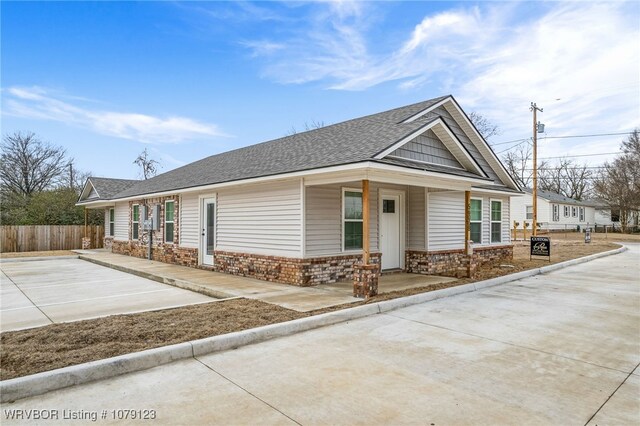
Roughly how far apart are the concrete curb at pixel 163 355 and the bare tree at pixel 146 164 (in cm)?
3861

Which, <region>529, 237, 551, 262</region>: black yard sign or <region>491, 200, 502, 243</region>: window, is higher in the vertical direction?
<region>491, 200, 502, 243</region>: window

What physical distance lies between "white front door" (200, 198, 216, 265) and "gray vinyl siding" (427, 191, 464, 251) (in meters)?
6.77

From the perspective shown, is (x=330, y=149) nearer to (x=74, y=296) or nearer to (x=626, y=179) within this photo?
(x=74, y=296)

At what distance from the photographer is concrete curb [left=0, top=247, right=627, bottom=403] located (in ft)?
11.5

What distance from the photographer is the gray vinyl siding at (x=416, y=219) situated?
11.3 m

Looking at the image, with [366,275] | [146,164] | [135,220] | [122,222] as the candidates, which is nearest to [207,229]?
[366,275]

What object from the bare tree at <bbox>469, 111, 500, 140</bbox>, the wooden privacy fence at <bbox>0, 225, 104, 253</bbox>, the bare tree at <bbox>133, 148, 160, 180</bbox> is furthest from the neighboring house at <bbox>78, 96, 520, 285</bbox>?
the bare tree at <bbox>133, 148, 160, 180</bbox>

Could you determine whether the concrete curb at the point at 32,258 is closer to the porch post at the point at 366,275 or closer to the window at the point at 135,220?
the window at the point at 135,220

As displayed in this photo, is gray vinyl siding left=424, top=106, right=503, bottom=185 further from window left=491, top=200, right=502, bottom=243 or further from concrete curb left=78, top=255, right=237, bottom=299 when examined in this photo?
concrete curb left=78, top=255, right=237, bottom=299

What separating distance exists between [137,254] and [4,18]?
9570 millimetres

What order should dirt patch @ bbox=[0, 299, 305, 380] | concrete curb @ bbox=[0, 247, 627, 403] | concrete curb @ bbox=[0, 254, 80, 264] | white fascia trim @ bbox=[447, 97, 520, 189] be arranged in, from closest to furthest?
concrete curb @ bbox=[0, 247, 627, 403]
dirt patch @ bbox=[0, 299, 305, 380]
white fascia trim @ bbox=[447, 97, 520, 189]
concrete curb @ bbox=[0, 254, 80, 264]

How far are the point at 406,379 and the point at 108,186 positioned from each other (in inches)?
895

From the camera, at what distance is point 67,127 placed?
2611 centimetres

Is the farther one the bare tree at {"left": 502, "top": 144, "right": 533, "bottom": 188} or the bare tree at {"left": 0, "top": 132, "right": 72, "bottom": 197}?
the bare tree at {"left": 502, "top": 144, "right": 533, "bottom": 188}
